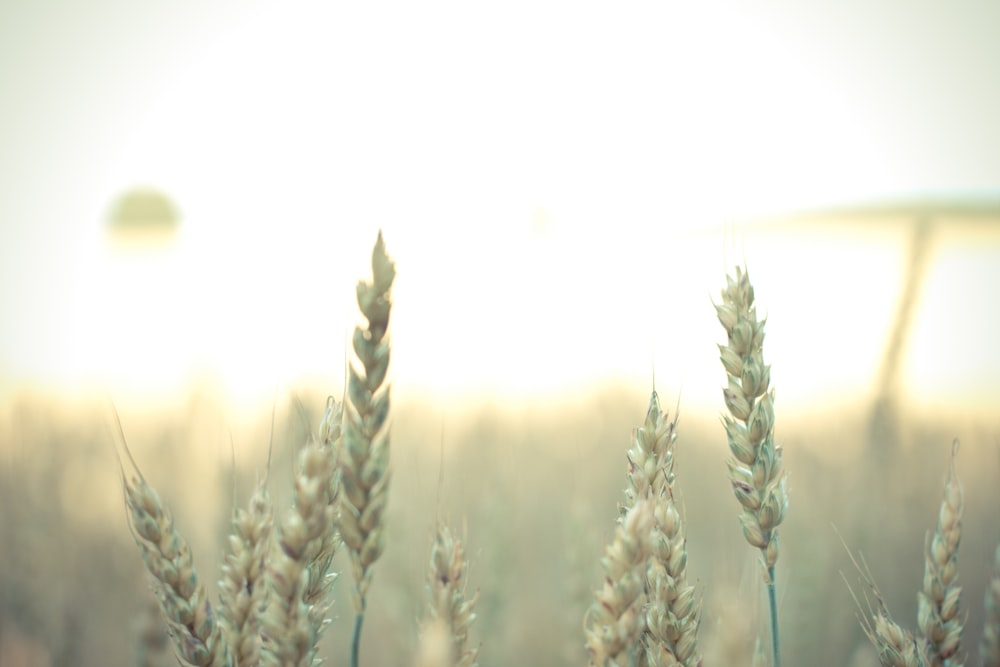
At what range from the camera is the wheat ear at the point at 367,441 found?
957mm

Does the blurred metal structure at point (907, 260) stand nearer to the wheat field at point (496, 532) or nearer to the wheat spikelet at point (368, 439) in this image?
the wheat field at point (496, 532)

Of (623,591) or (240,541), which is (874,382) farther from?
(240,541)

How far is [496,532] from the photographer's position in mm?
2545

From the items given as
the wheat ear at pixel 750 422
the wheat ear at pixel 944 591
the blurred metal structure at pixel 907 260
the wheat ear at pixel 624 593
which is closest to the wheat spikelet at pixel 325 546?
the wheat ear at pixel 624 593

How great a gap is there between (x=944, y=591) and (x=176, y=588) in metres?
1.37

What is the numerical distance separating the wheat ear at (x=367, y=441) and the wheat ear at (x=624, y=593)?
35 centimetres

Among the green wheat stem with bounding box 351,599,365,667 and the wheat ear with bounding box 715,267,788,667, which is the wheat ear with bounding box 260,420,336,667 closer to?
the green wheat stem with bounding box 351,599,365,667

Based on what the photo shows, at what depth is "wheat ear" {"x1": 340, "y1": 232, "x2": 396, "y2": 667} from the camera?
3.14 ft

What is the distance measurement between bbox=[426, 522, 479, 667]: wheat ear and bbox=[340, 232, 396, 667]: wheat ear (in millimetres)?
167

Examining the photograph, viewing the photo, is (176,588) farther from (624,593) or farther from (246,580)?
(624,593)

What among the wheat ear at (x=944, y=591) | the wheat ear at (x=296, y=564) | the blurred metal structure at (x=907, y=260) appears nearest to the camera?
the wheat ear at (x=296, y=564)

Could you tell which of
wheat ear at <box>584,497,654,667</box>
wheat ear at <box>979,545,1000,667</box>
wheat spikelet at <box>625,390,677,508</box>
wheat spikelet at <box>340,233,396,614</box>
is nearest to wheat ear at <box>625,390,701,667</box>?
wheat spikelet at <box>625,390,677,508</box>

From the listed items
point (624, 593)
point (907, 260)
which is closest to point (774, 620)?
point (624, 593)

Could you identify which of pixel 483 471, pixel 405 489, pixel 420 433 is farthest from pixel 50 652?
pixel 420 433
